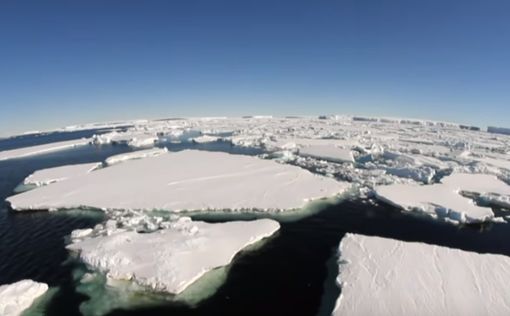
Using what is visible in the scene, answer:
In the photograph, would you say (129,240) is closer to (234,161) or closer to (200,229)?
(200,229)

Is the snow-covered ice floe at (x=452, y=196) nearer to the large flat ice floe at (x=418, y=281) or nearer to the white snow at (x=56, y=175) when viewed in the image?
the large flat ice floe at (x=418, y=281)

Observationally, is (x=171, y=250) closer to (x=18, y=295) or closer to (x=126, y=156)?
(x=18, y=295)

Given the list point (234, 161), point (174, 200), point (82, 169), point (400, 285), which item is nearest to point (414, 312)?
point (400, 285)

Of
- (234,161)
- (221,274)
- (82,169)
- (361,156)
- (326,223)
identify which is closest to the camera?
(221,274)

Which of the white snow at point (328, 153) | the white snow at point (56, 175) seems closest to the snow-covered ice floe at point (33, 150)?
the white snow at point (56, 175)

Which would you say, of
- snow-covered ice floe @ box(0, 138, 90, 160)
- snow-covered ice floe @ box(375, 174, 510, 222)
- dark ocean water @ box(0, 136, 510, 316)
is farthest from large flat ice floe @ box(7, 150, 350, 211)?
snow-covered ice floe @ box(0, 138, 90, 160)

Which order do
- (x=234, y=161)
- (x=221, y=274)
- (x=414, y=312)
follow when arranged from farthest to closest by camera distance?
1. (x=234, y=161)
2. (x=221, y=274)
3. (x=414, y=312)
